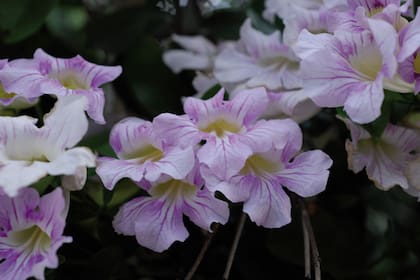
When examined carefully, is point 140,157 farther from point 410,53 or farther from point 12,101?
point 410,53

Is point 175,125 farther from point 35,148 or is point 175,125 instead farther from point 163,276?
point 163,276

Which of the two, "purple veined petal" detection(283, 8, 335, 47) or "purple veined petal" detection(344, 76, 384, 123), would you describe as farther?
"purple veined petal" detection(283, 8, 335, 47)

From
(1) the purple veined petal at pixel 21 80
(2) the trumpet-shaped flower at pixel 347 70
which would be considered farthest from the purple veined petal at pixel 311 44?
(1) the purple veined petal at pixel 21 80

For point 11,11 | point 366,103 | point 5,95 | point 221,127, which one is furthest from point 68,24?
point 366,103

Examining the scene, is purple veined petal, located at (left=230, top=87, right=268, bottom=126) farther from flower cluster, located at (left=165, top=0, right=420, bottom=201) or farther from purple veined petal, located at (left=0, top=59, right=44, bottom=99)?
purple veined petal, located at (left=0, top=59, right=44, bottom=99)

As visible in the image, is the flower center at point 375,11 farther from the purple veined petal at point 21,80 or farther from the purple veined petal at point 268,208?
Result: the purple veined petal at point 21,80

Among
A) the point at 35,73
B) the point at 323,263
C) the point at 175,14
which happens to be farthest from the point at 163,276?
the point at 175,14

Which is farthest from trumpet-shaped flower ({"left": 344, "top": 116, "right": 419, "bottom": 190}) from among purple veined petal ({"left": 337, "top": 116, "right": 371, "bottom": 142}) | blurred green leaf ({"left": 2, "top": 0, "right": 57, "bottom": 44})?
blurred green leaf ({"left": 2, "top": 0, "right": 57, "bottom": 44})
